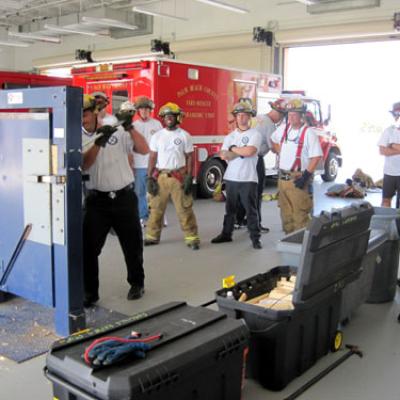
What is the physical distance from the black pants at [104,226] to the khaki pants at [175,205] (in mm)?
1869

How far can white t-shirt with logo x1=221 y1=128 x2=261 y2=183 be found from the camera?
6.74 m

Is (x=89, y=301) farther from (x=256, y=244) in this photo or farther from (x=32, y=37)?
(x=32, y=37)

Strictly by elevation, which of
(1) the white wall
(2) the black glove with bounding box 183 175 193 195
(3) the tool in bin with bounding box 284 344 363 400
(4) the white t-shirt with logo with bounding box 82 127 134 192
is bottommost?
(3) the tool in bin with bounding box 284 344 363 400

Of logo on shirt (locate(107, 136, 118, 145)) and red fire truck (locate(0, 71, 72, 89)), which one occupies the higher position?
red fire truck (locate(0, 71, 72, 89))

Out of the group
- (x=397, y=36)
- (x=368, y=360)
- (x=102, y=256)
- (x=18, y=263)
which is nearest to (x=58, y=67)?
(x=397, y=36)

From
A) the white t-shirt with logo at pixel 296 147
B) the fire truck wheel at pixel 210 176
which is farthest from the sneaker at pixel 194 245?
the fire truck wheel at pixel 210 176

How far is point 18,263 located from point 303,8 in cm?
1292

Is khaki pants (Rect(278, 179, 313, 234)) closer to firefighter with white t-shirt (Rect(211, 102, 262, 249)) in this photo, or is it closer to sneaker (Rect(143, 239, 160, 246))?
firefighter with white t-shirt (Rect(211, 102, 262, 249))

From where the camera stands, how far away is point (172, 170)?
21.9 ft

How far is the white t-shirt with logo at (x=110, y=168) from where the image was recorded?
14.9ft

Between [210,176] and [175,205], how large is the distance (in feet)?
14.4

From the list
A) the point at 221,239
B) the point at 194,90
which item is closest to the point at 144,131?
the point at 221,239

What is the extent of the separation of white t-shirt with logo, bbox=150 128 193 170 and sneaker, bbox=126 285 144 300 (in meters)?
2.09

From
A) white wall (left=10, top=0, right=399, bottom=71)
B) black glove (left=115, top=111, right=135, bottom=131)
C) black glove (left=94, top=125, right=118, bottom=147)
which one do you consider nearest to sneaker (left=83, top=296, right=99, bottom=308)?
black glove (left=94, top=125, right=118, bottom=147)
